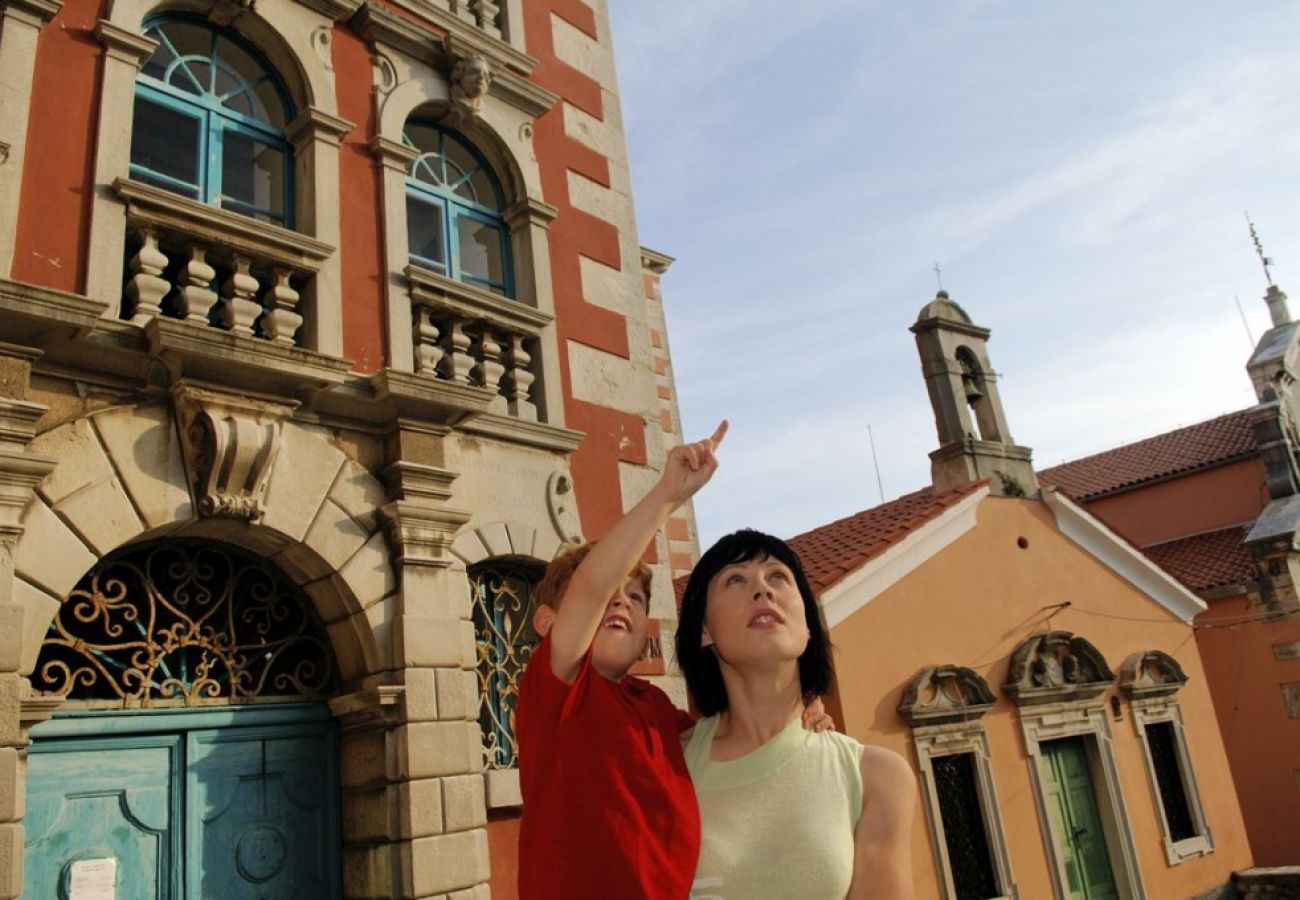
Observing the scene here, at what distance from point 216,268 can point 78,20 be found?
1.37 meters

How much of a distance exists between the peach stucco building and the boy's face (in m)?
6.62

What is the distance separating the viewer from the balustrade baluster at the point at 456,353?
596 cm

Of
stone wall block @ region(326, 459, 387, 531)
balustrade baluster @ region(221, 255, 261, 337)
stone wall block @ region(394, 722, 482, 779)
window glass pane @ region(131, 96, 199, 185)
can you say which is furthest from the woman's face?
window glass pane @ region(131, 96, 199, 185)

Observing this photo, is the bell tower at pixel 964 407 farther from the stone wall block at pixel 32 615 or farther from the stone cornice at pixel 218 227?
the stone wall block at pixel 32 615

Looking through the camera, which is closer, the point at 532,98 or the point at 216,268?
the point at 216,268

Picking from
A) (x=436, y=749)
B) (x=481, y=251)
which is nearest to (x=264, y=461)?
(x=436, y=749)

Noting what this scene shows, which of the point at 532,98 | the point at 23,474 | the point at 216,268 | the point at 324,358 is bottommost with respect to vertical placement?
the point at 23,474

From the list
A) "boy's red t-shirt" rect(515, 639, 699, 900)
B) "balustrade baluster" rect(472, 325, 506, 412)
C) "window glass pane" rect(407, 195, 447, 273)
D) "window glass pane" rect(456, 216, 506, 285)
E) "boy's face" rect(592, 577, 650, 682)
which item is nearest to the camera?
"boy's red t-shirt" rect(515, 639, 699, 900)

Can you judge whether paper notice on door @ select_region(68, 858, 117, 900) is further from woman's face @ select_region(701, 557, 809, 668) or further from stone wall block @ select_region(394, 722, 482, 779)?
woman's face @ select_region(701, 557, 809, 668)

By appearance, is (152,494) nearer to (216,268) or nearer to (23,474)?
(23,474)

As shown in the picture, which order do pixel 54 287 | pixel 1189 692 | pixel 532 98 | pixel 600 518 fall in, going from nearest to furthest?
pixel 54 287 → pixel 600 518 → pixel 532 98 → pixel 1189 692

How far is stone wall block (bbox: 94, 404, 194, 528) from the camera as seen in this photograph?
4375 mm

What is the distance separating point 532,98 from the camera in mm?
7172

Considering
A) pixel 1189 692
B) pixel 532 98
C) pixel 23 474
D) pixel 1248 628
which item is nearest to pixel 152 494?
pixel 23 474
